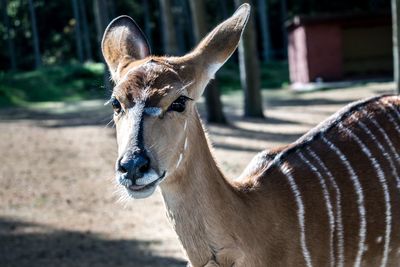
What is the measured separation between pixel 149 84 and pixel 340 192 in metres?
1.34

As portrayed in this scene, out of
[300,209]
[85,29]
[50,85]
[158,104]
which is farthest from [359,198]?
[85,29]

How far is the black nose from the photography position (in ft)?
10.4

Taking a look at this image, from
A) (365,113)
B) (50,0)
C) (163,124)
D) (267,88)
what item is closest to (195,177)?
(163,124)

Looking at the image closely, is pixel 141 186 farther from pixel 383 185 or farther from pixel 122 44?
pixel 383 185

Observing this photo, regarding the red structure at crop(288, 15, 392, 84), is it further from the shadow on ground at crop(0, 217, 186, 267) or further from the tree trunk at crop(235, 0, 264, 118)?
the shadow on ground at crop(0, 217, 186, 267)

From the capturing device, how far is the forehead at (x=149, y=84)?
137 inches

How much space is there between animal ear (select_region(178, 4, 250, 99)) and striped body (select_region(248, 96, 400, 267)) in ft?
2.50

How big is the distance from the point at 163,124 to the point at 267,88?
2882 cm

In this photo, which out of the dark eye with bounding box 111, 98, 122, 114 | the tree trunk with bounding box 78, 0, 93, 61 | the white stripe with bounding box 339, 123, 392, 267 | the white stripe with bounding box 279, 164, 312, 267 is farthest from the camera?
the tree trunk with bounding box 78, 0, 93, 61

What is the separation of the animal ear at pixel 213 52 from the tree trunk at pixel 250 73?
13.3 metres

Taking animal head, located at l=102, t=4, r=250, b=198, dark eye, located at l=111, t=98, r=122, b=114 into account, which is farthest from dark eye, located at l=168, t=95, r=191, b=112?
dark eye, located at l=111, t=98, r=122, b=114

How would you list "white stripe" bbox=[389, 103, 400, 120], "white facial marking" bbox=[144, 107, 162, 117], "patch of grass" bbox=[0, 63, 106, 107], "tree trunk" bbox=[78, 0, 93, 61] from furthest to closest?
"tree trunk" bbox=[78, 0, 93, 61] < "patch of grass" bbox=[0, 63, 106, 107] < "white stripe" bbox=[389, 103, 400, 120] < "white facial marking" bbox=[144, 107, 162, 117]

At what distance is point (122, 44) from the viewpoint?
4.24 meters

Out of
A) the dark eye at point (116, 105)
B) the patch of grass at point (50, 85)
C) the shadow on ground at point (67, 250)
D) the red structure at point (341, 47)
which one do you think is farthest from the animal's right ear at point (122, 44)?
the patch of grass at point (50, 85)
